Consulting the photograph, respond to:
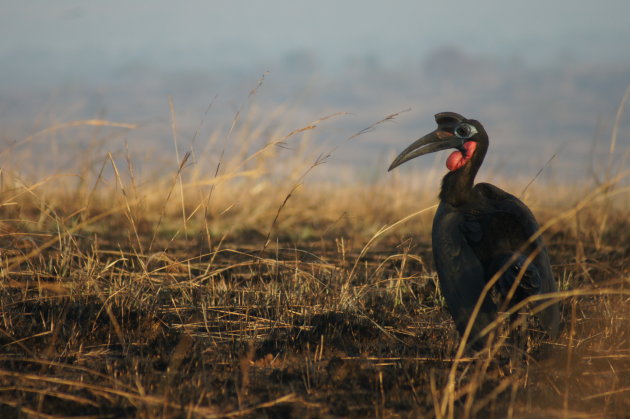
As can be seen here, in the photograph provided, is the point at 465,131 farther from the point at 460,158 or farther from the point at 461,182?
the point at 461,182

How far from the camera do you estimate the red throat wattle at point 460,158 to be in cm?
364

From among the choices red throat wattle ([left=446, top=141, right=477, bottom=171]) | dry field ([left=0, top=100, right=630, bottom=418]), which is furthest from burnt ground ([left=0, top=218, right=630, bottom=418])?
red throat wattle ([left=446, top=141, right=477, bottom=171])

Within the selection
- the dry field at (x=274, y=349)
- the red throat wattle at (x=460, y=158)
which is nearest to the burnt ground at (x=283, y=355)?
the dry field at (x=274, y=349)

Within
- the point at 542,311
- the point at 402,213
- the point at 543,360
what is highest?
the point at 542,311

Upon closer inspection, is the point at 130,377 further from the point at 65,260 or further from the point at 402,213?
the point at 402,213

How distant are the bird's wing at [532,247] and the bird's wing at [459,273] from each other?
0.72 ft

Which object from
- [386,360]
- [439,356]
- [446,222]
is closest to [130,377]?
[386,360]

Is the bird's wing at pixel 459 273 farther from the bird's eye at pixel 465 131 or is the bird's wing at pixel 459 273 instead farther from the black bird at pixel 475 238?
the bird's eye at pixel 465 131

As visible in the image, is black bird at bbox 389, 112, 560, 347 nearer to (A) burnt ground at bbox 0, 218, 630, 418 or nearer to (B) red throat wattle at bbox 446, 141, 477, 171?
(B) red throat wattle at bbox 446, 141, 477, 171

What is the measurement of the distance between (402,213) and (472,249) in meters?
6.22

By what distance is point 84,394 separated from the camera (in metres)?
2.61

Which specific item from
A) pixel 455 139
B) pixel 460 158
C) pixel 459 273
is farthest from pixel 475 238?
pixel 455 139

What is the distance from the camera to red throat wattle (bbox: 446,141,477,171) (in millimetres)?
3645

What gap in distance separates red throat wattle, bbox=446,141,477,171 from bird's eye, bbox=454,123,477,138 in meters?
0.05
